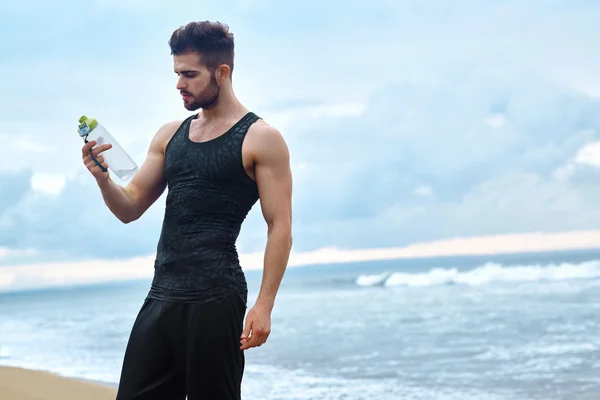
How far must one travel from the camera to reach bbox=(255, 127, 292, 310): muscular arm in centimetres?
283

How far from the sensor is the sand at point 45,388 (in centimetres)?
697

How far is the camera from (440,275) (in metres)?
27.4

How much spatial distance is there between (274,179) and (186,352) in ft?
2.10

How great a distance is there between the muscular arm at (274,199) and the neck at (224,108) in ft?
0.51

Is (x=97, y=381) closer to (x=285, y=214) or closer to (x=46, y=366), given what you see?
(x=46, y=366)

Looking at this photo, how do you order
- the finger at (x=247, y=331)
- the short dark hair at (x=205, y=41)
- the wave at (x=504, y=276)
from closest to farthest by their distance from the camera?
the finger at (x=247, y=331)
the short dark hair at (x=205, y=41)
the wave at (x=504, y=276)

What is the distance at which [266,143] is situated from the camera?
2.86 m

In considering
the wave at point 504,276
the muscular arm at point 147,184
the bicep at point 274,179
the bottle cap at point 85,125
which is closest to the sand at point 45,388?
the muscular arm at point 147,184

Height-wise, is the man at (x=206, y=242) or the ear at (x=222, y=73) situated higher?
the ear at (x=222, y=73)

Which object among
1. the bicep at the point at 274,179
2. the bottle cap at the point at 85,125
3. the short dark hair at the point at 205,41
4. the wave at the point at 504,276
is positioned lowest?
the bicep at the point at 274,179

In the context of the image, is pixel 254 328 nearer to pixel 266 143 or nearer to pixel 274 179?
pixel 274 179

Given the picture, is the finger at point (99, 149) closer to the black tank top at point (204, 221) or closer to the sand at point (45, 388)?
the black tank top at point (204, 221)

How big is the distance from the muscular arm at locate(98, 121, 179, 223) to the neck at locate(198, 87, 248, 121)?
0.20 meters

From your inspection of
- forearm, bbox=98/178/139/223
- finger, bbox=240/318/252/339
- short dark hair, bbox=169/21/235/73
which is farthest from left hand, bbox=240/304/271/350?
short dark hair, bbox=169/21/235/73
